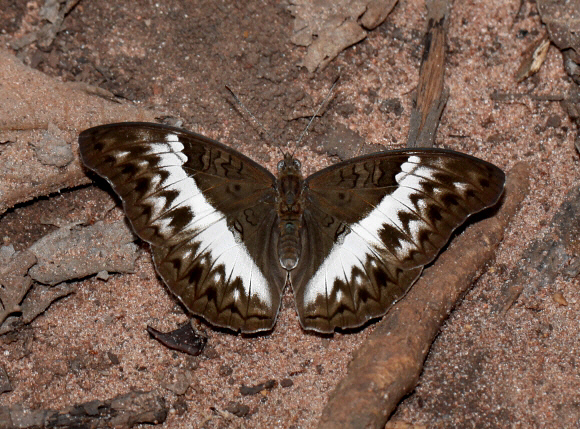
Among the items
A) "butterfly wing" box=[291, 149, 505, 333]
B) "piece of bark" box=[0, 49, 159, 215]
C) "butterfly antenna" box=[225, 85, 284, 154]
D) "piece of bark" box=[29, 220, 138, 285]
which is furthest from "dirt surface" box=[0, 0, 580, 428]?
"butterfly wing" box=[291, 149, 505, 333]

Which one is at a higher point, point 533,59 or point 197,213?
point 533,59

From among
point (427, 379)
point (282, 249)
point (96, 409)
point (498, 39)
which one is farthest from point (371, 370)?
point (498, 39)

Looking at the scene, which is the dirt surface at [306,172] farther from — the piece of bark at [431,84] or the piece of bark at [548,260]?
the piece of bark at [431,84]

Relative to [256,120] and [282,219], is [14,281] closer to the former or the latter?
[282,219]

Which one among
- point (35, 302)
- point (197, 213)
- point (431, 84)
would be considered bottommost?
point (35, 302)

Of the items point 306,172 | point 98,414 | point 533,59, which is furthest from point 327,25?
point 98,414

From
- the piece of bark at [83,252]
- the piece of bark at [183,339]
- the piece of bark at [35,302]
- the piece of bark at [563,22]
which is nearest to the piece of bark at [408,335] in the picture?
the piece of bark at [183,339]

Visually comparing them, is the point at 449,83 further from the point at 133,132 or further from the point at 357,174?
the point at 133,132
